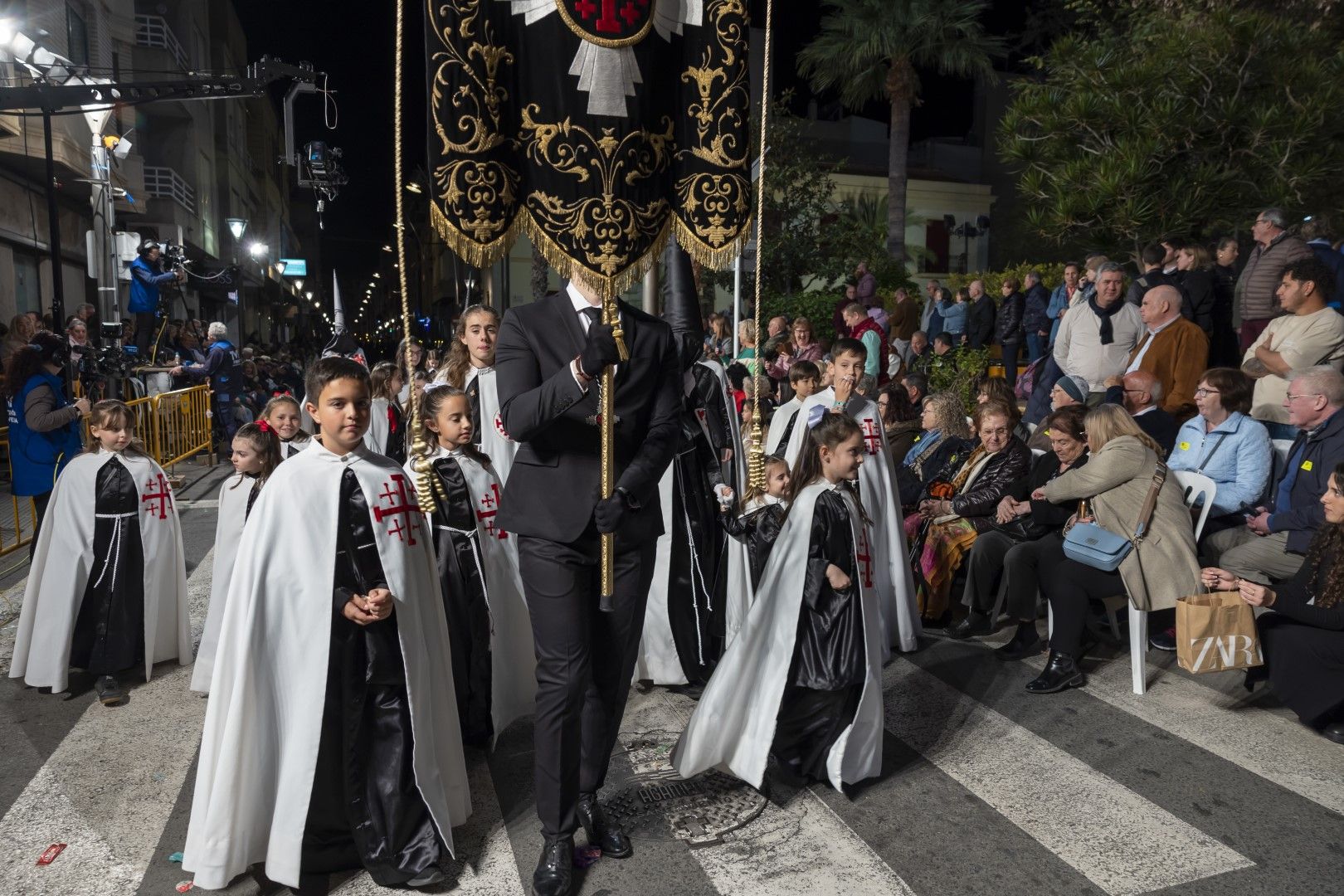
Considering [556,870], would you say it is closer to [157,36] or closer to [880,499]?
[880,499]

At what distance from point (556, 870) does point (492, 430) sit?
269cm

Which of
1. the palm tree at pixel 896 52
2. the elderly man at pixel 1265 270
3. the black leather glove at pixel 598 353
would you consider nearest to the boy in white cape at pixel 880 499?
the black leather glove at pixel 598 353

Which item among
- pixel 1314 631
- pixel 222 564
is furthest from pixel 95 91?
pixel 1314 631

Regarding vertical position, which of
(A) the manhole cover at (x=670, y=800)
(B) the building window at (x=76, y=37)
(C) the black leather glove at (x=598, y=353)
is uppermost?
(B) the building window at (x=76, y=37)

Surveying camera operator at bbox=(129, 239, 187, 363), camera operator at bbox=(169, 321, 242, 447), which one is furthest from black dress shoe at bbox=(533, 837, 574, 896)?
camera operator at bbox=(129, 239, 187, 363)

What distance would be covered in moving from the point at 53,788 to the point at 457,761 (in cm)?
193

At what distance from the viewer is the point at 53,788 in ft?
14.0

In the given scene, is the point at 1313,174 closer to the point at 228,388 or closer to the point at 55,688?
the point at 55,688

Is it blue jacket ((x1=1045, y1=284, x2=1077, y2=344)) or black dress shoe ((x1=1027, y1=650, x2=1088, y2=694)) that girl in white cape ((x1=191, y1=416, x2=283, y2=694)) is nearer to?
black dress shoe ((x1=1027, y1=650, x2=1088, y2=694))

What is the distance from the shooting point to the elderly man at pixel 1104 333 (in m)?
8.72

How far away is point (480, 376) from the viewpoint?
5.62m

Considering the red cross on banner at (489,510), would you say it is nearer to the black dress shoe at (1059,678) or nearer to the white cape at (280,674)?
the white cape at (280,674)

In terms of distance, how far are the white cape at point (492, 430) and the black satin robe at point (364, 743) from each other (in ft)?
6.47

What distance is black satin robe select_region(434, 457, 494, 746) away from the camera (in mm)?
4574
